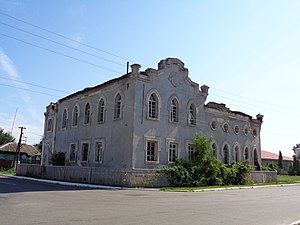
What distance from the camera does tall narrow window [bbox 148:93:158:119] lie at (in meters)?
28.3

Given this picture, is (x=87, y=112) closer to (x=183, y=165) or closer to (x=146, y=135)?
(x=146, y=135)

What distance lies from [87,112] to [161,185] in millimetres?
12547

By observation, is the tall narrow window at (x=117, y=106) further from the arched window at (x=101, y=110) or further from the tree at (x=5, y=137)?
the tree at (x=5, y=137)

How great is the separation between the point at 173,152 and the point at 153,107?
4597 mm

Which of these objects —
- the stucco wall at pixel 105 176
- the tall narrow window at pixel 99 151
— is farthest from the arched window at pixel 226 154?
the tall narrow window at pixel 99 151

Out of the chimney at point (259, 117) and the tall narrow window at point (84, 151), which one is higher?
the chimney at point (259, 117)

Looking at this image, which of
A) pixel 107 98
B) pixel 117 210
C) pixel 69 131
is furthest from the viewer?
pixel 69 131

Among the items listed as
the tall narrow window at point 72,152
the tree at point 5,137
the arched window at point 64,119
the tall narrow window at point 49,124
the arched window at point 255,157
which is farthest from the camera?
the tree at point 5,137

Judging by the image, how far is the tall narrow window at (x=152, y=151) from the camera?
90.7ft

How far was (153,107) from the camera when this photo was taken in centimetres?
2867

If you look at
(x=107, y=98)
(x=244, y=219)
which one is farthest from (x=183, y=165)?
(x=244, y=219)

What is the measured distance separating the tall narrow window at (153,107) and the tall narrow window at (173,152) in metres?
3.21

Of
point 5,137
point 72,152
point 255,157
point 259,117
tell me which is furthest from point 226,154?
point 5,137

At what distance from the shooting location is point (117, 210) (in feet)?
37.8
